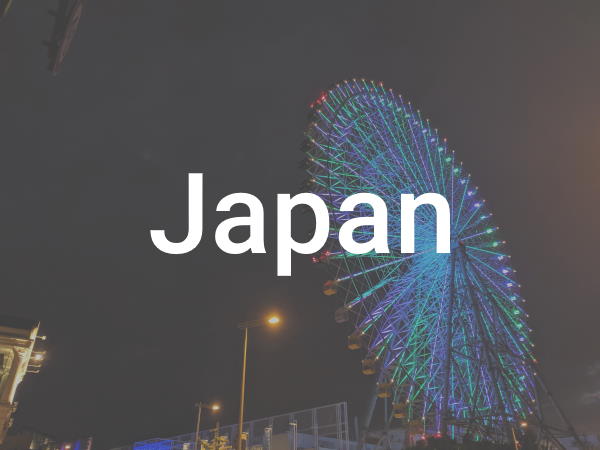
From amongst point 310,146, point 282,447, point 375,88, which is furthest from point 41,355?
point 375,88

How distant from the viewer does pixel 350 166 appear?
101 feet

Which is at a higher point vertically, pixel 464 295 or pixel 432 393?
pixel 464 295

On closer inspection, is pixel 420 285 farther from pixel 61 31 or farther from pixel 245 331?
pixel 61 31

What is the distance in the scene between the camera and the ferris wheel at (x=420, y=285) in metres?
29.0

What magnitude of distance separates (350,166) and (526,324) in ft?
51.8

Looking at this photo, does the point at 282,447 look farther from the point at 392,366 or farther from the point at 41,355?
the point at 41,355

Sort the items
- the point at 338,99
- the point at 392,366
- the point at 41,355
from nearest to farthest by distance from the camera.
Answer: the point at 41,355 → the point at 392,366 → the point at 338,99

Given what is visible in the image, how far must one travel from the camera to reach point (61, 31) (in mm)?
4898

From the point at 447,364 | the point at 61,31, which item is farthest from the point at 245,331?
the point at 447,364

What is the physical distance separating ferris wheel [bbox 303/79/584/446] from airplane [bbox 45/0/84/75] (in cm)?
2467

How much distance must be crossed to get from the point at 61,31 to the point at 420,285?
27.7 m

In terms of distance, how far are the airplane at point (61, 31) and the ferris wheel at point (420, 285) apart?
24668 mm

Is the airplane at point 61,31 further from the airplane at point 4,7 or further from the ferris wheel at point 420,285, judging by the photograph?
the ferris wheel at point 420,285

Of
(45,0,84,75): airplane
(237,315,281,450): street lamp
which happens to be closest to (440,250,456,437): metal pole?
(237,315,281,450): street lamp
